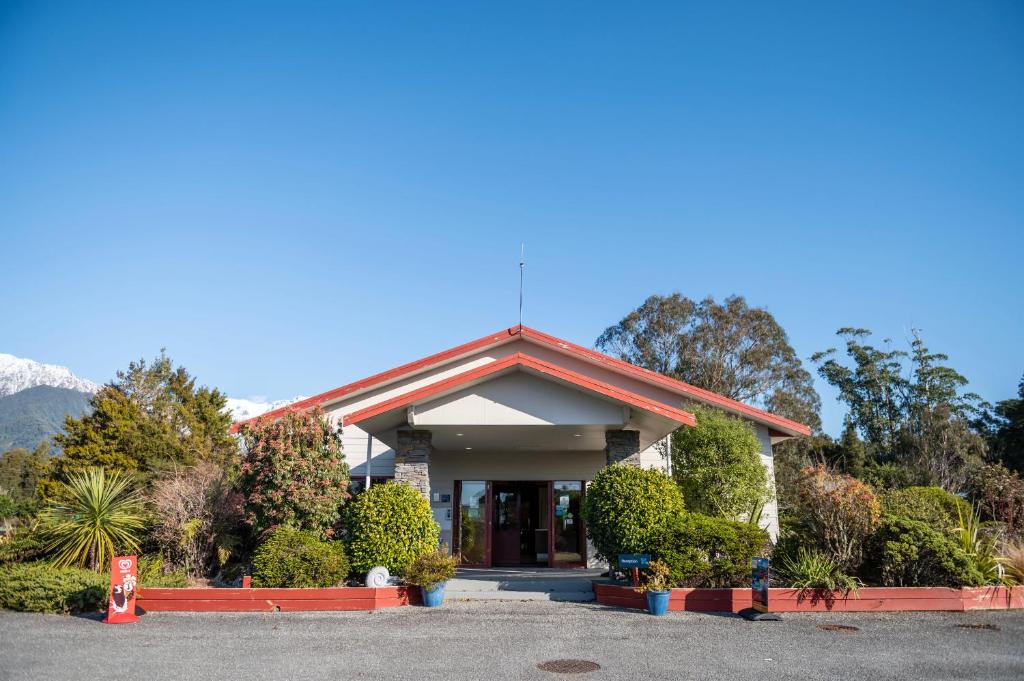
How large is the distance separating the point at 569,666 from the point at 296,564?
585 centimetres

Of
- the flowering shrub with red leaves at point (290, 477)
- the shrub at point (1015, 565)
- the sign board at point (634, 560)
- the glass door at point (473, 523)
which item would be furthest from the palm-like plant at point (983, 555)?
the glass door at point (473, 523)

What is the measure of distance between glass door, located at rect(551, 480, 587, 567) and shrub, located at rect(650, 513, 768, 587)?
25.1ft

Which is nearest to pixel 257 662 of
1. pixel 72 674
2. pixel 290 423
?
Answer: pixel 72 674

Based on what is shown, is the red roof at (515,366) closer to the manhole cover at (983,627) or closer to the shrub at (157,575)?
the shrub at (157,575)

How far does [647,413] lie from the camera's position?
13.7 m

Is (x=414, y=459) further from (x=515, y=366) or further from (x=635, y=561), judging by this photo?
(x=635, y=561)

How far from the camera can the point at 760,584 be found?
438 inches

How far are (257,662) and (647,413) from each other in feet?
26.0

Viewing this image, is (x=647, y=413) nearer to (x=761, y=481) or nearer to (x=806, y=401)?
(x=761, y=481)

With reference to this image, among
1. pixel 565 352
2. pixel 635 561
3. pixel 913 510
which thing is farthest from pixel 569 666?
pixel 565 352

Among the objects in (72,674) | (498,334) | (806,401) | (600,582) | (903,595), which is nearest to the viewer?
(72,674)

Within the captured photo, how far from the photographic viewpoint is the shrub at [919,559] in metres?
11.6

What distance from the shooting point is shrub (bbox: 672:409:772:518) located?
52.7 ft

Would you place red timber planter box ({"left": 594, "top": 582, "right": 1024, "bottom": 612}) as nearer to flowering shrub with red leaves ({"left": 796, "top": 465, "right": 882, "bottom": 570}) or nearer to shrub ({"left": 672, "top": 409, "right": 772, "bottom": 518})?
flowering shrub with red leaves ({"left": 796, "top": 465, "right": 882, "bottom": 570})
